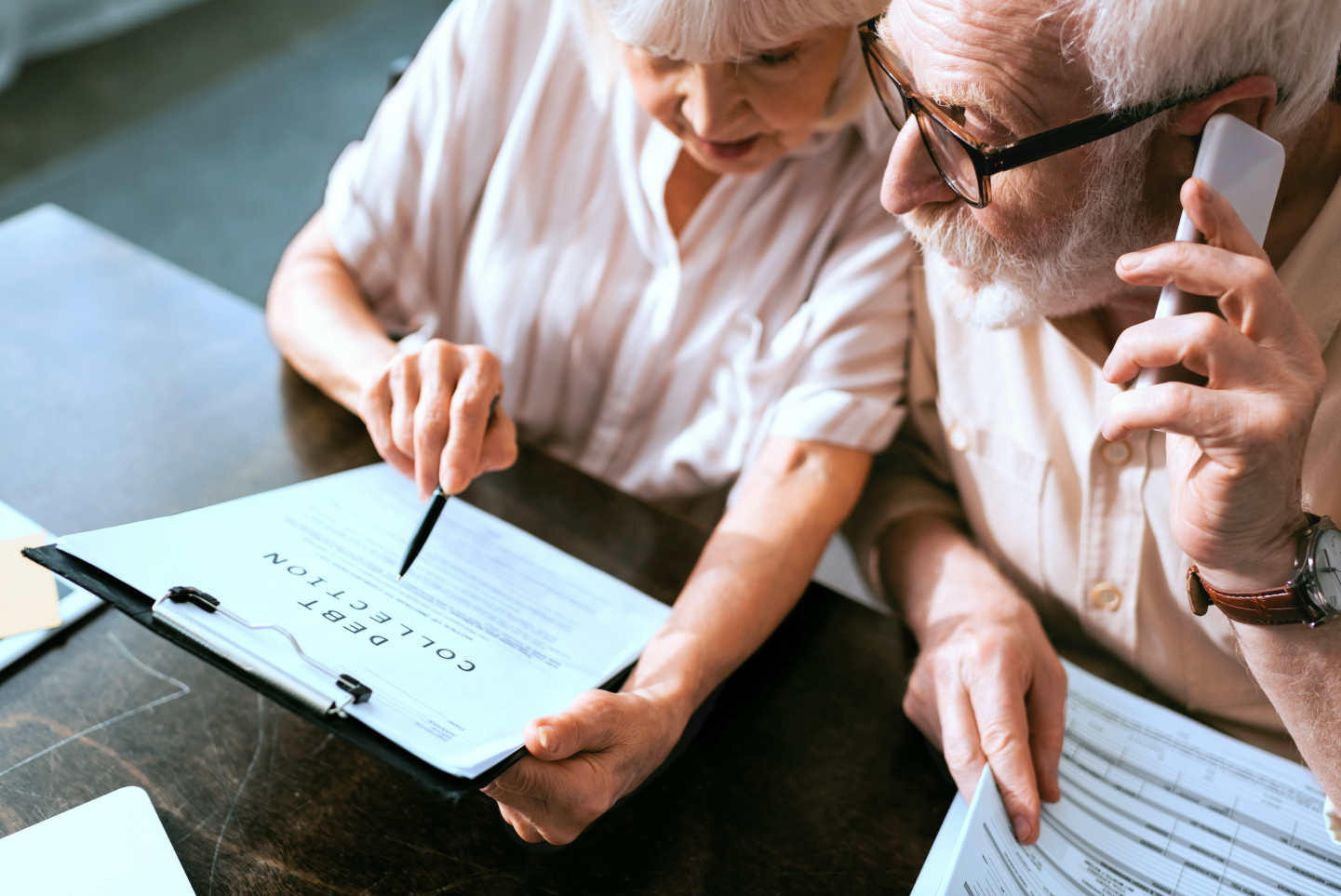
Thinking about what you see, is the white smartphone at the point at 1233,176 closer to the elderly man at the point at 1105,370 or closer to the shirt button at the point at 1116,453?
the elderly man at the point at 1105,370

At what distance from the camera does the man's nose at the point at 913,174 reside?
991 mm

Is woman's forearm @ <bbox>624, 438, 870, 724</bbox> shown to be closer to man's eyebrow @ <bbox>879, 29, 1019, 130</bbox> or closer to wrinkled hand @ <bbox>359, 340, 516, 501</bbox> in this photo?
wrinkled hand @ <bbox>359, 340, 516, 501</bbox>

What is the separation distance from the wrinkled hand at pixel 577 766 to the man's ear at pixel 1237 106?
72cm

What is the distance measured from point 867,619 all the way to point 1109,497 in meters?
0.31

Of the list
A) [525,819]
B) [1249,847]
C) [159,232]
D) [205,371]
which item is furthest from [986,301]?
[159,232]

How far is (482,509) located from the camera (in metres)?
1.15

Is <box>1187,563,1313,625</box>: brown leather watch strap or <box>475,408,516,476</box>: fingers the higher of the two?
<box>1187,563,1313,625</box>: brown leather watch strap

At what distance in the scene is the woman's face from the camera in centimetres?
111

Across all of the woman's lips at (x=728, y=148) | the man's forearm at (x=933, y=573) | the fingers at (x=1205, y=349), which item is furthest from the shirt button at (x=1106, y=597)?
the woman's lips at (x=728, y=148)

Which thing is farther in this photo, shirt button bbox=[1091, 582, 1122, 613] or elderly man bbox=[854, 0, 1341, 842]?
shirt button bbox=[1091, 582, 1122, 613]

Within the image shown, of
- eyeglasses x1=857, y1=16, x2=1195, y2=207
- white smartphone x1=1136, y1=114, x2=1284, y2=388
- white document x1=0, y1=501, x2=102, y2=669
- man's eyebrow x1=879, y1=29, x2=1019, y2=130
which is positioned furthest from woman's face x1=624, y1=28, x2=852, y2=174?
white document x1=0, y1=501, x2=102, y2=669

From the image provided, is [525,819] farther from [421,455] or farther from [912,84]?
[912,84]

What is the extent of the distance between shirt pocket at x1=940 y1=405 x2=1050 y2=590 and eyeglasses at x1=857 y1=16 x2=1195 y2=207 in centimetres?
35

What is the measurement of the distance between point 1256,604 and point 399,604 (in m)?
0.75
